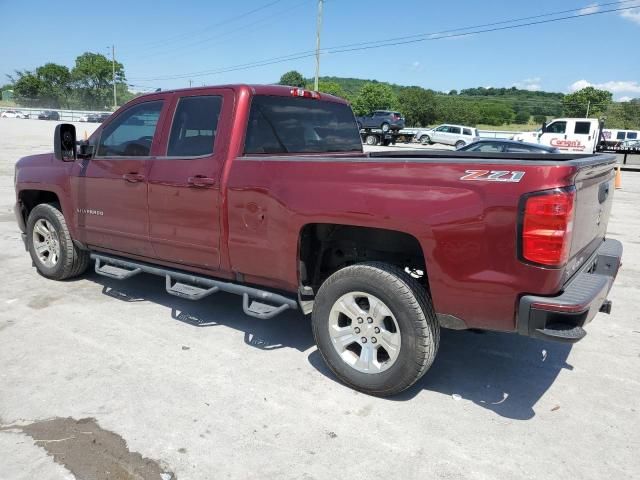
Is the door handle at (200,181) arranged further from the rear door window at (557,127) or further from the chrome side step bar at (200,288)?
the rear door window at (557,127)

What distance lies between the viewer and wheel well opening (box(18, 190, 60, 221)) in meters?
5.76

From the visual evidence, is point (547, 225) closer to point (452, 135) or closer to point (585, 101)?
point (452, 135)

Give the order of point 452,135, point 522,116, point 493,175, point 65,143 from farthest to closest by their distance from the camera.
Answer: point 522,116 < point 452,135 < point 65,143 < point 493,175

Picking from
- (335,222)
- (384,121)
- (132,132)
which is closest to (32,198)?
(132,132)

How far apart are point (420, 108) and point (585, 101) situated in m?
42.9

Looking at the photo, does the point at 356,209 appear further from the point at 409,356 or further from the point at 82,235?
the point at 82,235

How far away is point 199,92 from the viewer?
14.0ft

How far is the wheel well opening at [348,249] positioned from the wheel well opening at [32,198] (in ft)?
11.1

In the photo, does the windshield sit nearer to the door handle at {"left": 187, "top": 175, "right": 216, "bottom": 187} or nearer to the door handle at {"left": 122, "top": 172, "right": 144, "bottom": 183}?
the door handle at {"left": 187, "top": 175, "right": 216, "bottom": 187}

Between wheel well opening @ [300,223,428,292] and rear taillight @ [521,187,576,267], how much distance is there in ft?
2.77

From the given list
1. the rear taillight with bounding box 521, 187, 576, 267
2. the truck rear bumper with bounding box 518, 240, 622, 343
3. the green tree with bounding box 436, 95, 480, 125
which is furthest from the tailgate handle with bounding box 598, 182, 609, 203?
the green tree with bounding box 436, 95, 480, 125

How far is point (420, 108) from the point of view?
79.8m

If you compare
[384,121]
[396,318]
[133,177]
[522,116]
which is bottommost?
[396,318]

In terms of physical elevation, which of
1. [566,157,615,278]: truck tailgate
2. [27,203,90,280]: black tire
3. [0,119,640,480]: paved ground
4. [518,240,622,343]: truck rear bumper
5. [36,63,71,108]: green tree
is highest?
[36,63,71,108]: green tree
